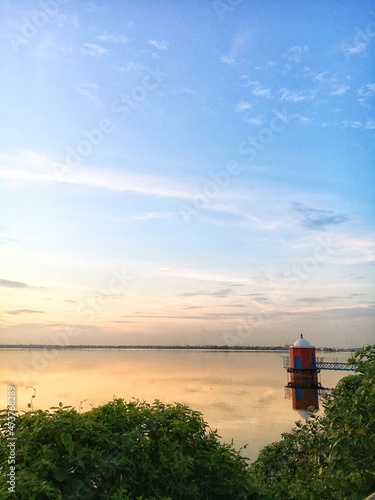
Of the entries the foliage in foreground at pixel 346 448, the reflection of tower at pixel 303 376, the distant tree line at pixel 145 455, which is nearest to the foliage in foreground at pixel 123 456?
the distant tree line at pixel 145 455

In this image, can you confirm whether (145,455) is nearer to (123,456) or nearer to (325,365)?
(123,456)

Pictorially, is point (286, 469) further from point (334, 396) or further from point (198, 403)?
point (198, 403)

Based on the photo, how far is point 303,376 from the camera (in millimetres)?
30453

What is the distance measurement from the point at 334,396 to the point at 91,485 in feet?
12.4

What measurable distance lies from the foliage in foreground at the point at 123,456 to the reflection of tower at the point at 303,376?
88.0ft

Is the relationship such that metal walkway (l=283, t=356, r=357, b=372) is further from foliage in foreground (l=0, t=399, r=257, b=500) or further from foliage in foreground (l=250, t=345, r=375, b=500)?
foliage in foreground (l=0, t=399, r=257, b=500)

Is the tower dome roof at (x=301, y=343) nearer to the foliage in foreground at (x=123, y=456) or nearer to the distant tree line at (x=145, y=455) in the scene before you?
the distant tree line at (x=145, y=455)

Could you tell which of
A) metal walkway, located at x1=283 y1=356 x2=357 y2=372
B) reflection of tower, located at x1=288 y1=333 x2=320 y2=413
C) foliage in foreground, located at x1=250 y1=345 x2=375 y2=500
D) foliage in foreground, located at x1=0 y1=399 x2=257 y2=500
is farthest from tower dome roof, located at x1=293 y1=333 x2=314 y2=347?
foliage in foreground, located at x1=0 y1=399 x2=257 y2=500

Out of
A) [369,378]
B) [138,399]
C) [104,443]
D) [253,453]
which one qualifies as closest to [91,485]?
[104,443]

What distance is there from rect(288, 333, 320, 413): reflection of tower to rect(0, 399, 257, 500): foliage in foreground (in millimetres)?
26814

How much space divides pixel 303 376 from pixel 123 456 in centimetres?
2817

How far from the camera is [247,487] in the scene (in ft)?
15.2

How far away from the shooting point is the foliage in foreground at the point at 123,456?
12.6 feet

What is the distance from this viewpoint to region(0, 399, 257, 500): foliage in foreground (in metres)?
3.85
